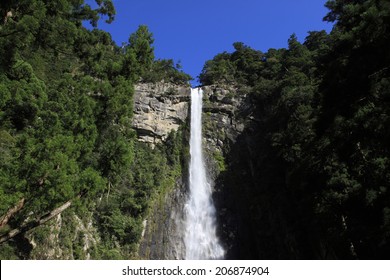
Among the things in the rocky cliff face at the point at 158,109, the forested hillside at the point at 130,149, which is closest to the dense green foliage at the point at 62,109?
the forested hillside at the point at 130,149

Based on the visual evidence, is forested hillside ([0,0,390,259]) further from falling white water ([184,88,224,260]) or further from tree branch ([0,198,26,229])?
falling white water ([184,88,224,260])

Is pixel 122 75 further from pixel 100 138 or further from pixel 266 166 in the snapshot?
pixel 266 166

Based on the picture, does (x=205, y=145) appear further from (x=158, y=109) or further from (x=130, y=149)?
(x=130, y=149)

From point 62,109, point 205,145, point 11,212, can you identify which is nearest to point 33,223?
point 11,212

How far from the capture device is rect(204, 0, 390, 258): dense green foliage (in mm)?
8727

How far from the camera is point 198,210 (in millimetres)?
26469

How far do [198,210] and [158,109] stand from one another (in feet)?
29.3

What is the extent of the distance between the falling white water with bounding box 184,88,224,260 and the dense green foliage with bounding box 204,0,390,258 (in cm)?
214

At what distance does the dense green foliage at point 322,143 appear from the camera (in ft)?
28.6

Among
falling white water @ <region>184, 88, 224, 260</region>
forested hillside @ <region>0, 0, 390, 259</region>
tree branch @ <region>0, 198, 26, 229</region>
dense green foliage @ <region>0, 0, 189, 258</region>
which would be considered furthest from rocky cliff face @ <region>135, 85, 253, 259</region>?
tree branch @ <region>0, 198, 26, 229</region>

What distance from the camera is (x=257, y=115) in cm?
3016

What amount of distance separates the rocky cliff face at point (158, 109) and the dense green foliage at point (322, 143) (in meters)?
4.54
